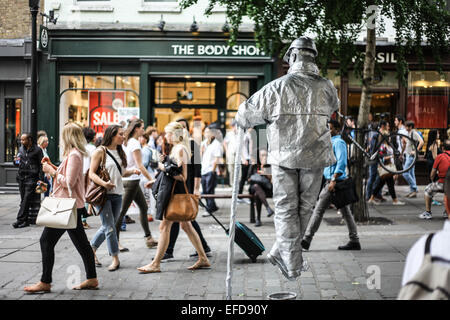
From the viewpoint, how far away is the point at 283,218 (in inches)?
197

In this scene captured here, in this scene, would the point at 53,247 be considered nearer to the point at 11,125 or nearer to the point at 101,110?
the point at 101,110

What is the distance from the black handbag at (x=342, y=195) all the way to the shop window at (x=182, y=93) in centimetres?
920

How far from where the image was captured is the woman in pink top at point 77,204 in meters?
5.51

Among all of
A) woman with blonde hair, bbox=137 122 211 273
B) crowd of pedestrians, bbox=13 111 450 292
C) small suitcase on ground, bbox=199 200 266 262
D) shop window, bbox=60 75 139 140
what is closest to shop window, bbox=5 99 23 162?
shop window, bbox=60 75 139 140

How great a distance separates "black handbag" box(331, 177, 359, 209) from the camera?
735cm

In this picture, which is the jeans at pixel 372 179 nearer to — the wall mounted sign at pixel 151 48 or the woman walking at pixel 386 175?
the woman walking at pixel 386 175

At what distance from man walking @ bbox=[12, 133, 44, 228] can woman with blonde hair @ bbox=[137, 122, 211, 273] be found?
435 centimetres

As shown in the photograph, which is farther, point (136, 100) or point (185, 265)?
point (136, 100)

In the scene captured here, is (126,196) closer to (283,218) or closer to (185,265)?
(185,265)

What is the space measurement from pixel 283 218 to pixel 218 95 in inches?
451

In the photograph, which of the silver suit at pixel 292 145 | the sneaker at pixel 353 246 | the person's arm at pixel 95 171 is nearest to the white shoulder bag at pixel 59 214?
the person's arm at pixel 95 171

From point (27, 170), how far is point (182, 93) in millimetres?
7137

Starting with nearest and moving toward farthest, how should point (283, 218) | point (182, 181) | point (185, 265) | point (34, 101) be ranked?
1. point (283, 218)
2. point (182, 181)
3. point (185, 265)
4. point (34, 101)
